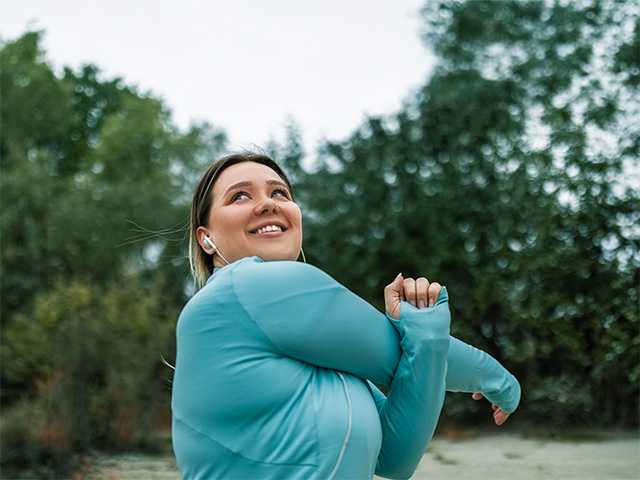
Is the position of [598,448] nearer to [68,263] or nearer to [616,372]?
[616,372]

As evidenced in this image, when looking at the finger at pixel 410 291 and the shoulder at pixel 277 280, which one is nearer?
the shoulder at pixel 277 280

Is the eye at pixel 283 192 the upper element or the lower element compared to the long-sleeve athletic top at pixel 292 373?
upper

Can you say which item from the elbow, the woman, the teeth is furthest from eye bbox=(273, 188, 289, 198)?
the elbow

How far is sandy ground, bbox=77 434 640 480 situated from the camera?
307 inches

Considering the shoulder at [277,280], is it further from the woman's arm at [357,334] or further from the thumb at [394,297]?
the thumb at [394,297]

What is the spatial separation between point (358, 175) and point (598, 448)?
5398 millimetres

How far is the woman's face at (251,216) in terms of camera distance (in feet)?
5.79

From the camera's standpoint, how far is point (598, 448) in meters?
9.47

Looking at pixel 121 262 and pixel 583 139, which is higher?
pixel 583 139

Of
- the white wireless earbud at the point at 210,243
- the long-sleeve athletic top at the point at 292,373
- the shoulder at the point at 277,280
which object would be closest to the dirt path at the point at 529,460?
the white wireless earbud at the point at 210,243

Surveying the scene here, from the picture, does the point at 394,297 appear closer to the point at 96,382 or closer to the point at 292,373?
the point at 292,373

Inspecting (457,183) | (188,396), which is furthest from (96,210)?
(188,396)

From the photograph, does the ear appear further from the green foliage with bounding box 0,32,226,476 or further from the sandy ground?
the sandy ground

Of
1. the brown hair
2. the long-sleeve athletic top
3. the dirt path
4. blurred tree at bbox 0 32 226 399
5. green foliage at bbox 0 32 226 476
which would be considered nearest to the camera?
the long-sleeve athletic top
